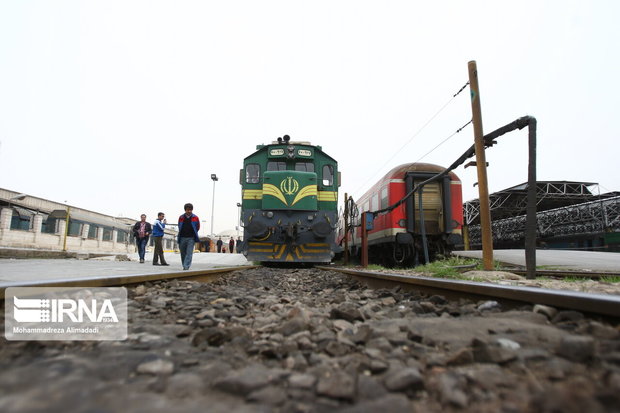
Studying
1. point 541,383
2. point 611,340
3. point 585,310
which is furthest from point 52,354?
point 585,310

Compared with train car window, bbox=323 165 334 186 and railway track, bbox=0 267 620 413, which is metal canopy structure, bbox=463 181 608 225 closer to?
train car window, bbox=323 165 334 186

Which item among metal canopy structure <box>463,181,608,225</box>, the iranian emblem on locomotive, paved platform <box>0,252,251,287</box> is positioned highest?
metal canopy structure <box>463,181,608,225</box>

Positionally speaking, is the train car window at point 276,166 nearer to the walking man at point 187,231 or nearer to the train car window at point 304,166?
the train car window at point 304,166

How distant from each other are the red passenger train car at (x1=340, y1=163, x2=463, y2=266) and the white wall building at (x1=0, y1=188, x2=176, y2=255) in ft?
52.0

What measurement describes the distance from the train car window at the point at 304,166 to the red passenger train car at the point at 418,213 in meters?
2.39

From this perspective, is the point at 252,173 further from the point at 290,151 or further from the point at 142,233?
the point at 142,233

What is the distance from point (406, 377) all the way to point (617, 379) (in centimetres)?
55

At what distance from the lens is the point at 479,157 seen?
597 cm

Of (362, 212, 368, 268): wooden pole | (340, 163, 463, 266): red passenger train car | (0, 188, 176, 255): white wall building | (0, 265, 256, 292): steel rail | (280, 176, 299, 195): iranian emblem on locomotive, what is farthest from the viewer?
(0, 188, 176, 255): white wall building

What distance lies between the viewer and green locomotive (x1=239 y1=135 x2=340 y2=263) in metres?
9.67

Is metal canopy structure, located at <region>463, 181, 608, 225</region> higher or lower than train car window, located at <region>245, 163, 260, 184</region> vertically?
higher

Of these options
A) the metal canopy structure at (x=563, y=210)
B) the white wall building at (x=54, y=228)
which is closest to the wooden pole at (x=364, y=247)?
the white wall building at (x=54, y=228)

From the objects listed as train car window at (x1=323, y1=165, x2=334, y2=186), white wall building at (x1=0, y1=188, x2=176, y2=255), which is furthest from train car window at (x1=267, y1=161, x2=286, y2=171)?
white wall building at (x1=0, y1=188, x2=176, y2=255)

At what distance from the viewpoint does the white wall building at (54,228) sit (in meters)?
19.4
